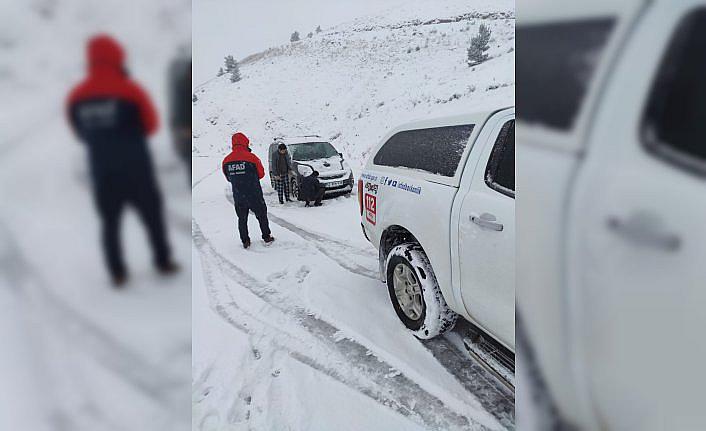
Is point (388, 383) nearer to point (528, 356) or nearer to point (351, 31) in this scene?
point (528, 356)

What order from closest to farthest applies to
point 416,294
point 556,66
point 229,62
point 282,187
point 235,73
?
1. point 556,66
2. point 416,294
3. point 229,62
4. point 235,73
5. point 282,187

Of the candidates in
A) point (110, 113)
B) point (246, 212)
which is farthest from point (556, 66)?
point (246, 212)

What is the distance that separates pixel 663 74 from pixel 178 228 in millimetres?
908

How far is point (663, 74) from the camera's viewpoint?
612mm

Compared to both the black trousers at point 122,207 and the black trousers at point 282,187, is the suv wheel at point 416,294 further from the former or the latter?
the black trousers at point 282,187

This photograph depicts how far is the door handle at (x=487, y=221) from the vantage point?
44.6 inches

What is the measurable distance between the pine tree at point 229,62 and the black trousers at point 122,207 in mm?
1318

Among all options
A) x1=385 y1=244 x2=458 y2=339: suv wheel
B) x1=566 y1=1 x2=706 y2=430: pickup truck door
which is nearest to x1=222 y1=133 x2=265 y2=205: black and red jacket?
x1=385 y1=244 x2=458 y2=339: suv wheel

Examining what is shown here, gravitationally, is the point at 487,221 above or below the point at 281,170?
below

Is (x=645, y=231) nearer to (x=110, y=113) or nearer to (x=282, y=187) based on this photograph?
(x=110, y=113)

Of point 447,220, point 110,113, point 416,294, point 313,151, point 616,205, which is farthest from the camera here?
point 313,151

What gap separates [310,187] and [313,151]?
0.37 meters

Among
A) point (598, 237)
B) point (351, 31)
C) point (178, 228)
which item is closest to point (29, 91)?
point (178, 228)

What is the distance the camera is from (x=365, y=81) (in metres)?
3.07
